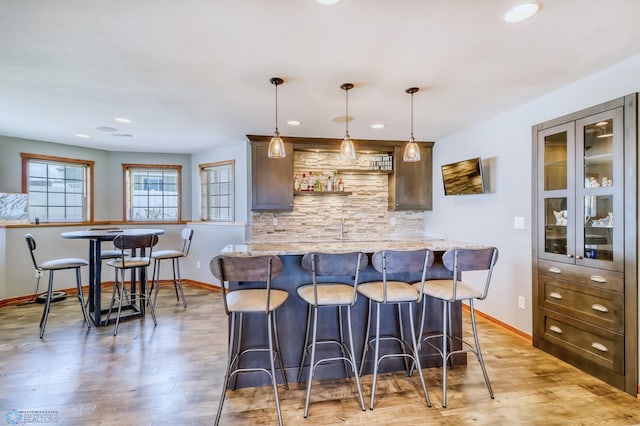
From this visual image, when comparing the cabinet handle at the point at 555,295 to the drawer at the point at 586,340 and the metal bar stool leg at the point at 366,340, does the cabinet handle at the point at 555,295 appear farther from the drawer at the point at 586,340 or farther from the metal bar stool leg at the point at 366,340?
the metal bar stool leg at the point at 366,340

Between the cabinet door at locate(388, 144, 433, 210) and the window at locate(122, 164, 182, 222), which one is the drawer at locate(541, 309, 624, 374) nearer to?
the cabinet door at locate(388, 144, 433, 210)

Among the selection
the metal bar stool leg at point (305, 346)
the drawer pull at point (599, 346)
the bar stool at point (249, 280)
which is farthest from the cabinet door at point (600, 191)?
the bar stool at point (249, 280)

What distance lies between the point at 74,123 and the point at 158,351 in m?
2.90

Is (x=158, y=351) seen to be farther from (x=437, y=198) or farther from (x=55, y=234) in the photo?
(x=437, y=198)

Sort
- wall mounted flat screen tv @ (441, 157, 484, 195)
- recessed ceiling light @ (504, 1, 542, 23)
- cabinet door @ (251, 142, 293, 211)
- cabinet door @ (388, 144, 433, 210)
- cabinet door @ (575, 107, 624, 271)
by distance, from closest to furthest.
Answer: recessed ceiling light @ (504, 1, 542, 23) → cabinet door @ (575, 107, 624, 271) → wall mounted flat screen tv @ (441, 157, 484, 195) → cabinet door @ (251, 142, 293, 211) → cabinet door @ (388, 144, 433, 210)

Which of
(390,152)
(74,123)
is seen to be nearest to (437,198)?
(390,152)

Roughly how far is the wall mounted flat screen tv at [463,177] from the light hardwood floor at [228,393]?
1.69 meters

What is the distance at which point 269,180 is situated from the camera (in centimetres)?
445

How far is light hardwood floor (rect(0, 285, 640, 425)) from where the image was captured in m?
1.96

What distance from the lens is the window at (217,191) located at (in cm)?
522

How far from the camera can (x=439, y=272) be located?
262cm

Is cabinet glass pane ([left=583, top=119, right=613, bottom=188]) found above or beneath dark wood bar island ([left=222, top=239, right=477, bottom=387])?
above

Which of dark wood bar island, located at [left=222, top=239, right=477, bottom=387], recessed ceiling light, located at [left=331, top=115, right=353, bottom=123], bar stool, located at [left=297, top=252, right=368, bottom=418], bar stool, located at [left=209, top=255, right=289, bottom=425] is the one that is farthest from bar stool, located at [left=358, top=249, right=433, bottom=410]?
recessed ceiling light, located at [left=331, top=115, right=353, bottom=123]

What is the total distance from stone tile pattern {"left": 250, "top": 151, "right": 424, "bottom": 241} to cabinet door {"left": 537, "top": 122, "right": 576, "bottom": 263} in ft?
7.41
